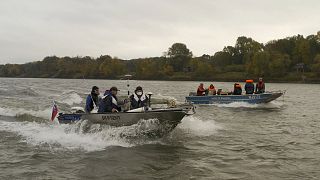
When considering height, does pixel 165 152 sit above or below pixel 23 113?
below

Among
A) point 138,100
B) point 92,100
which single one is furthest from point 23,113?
point 138,100

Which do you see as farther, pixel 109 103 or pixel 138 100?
pixel 138 100

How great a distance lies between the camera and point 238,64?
141m

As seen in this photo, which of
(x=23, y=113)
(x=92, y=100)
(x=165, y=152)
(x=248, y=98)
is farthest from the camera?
(x=248, y=98)

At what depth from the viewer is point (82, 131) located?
51.2 ft

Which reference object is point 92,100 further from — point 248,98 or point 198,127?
point 248,98

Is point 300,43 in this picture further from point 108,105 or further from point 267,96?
point 108,105

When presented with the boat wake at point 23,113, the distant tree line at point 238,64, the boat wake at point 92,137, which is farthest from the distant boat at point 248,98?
the distant tree line at point 238,64

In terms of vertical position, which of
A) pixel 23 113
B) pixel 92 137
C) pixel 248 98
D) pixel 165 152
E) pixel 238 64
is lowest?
pixel 165 152

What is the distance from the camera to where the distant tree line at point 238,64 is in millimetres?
110125

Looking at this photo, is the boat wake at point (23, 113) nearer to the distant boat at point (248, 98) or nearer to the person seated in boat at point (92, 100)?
the person seated in boat at point (92, 100)

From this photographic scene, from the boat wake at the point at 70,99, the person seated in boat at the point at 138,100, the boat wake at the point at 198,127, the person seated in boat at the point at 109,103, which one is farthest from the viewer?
the boat wake at the point at 70,99

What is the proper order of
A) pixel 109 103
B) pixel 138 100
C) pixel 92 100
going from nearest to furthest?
pixel 109 103, pixel 138 100, pixel 92 100

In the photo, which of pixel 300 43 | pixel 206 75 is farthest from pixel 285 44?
pixel 206 75
